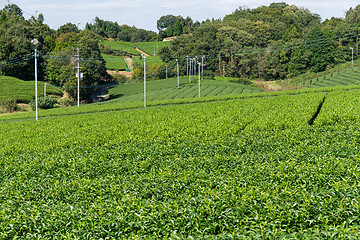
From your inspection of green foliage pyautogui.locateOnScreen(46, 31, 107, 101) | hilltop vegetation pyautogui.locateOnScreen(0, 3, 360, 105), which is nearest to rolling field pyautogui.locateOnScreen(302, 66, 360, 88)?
hilltop vegetation pyautogui.locateOnScreen(0, 3, 360, 105)

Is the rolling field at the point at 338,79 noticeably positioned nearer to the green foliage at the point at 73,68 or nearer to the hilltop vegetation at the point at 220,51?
the hilltop vegetation at the point at 220,51

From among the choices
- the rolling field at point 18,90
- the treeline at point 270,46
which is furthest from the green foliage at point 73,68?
the treeline at point 270,46

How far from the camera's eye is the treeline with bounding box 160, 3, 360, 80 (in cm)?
10994

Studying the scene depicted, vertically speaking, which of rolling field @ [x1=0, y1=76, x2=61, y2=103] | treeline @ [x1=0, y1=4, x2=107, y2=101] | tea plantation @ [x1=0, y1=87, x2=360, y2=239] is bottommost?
tea plantation @ [x1=0, y1=87, x2=360, y2=239]

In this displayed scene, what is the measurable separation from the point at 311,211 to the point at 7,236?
8421mm

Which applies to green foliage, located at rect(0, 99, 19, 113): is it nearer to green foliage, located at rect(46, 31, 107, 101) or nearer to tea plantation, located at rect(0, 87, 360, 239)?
green foliage, located at rect(46, 31, 107, 101)

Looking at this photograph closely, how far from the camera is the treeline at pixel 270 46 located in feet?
361

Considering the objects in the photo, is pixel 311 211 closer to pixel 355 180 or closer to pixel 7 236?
pixel 355 180

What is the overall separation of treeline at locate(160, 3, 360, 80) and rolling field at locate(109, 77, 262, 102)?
24.3m

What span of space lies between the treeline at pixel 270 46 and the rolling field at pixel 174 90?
24286 mm

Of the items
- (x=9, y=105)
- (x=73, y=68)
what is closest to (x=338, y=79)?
(x=73, y=68)

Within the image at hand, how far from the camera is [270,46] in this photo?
128m

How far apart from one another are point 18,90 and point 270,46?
85.9 meters

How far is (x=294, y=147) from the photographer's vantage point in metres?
16.1
